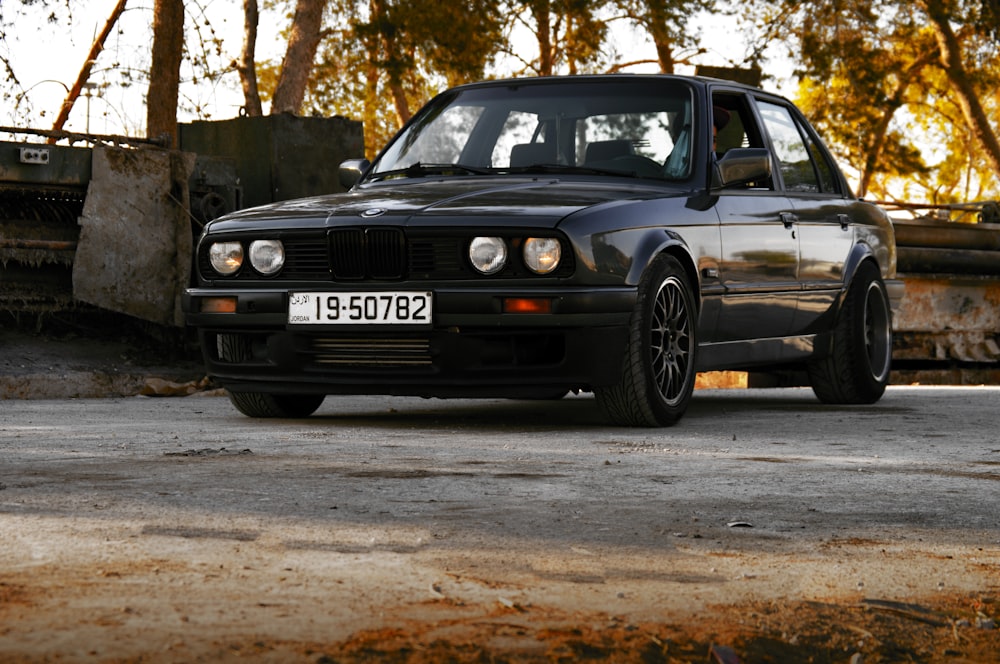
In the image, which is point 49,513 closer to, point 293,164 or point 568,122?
point 568,122

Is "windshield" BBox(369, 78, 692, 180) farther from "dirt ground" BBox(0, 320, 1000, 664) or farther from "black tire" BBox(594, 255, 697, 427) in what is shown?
"dirt ground" BBox(0, 320, 1000, 664)

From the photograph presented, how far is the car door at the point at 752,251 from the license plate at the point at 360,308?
1627mm

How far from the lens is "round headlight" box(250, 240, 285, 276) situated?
6402mm

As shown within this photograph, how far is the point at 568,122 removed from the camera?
7.30 metres

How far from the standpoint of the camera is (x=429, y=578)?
2869 millimetres

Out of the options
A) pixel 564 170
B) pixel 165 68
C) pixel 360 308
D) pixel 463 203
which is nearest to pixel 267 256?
pixel 360 308

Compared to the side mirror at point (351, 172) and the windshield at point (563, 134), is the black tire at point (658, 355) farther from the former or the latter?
the side mirror at point (351, 172)

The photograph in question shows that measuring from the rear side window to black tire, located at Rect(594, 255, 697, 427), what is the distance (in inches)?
66.2

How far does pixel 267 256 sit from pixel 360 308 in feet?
1.79

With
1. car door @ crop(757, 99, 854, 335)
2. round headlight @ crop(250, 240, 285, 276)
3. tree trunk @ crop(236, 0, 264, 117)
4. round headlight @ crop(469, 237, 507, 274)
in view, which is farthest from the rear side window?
tree trunk @ crop(236, 0, 264, 117)

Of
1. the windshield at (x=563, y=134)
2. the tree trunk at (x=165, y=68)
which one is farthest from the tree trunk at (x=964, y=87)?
the windshield at (x=563, y=134)

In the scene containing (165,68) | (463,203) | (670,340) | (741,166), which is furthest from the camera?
(165,68)

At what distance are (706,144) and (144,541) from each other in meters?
4.52

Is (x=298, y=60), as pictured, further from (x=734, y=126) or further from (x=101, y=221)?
(x=734, y=126)
